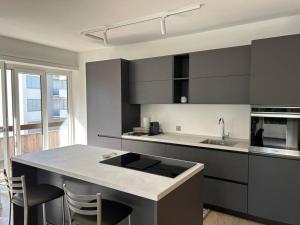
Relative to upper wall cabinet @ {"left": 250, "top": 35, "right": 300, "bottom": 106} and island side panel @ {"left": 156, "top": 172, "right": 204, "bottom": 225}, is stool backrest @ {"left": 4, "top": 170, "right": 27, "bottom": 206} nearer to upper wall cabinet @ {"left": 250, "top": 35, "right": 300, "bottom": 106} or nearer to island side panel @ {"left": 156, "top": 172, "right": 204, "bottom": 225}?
island side panel @ {"left": 156, "top": 172, "right": 204, "bottom": 225}

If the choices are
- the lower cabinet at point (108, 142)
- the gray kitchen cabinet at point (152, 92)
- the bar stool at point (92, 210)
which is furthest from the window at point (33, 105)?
the bar stool at point (92, 210)

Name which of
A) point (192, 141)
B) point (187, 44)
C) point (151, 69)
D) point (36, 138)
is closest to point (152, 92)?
point (151, 69)

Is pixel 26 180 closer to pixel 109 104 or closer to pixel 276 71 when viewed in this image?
pixel 109 104

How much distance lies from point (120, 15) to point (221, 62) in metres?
1.51

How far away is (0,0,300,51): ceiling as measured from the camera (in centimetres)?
246

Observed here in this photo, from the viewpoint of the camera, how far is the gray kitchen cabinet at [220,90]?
2.94 m

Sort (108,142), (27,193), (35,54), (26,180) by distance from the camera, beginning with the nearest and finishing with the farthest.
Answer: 1. (27,193)
2. (26,180)
3. (108,142)
4. (35,54)

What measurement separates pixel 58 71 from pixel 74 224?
3.94m

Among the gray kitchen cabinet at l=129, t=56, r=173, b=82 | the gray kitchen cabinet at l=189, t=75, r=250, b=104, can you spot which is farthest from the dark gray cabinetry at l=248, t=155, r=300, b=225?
the gray kitchen cabinet at l=129, t=56, r=173, b=82

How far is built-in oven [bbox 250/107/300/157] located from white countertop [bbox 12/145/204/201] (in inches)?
45.3

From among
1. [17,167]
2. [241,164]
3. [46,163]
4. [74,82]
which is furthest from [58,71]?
[241,164]

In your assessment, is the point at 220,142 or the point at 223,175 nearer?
the point at 223,175

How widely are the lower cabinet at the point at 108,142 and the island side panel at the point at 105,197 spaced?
4.96 ft

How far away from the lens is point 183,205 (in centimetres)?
164
